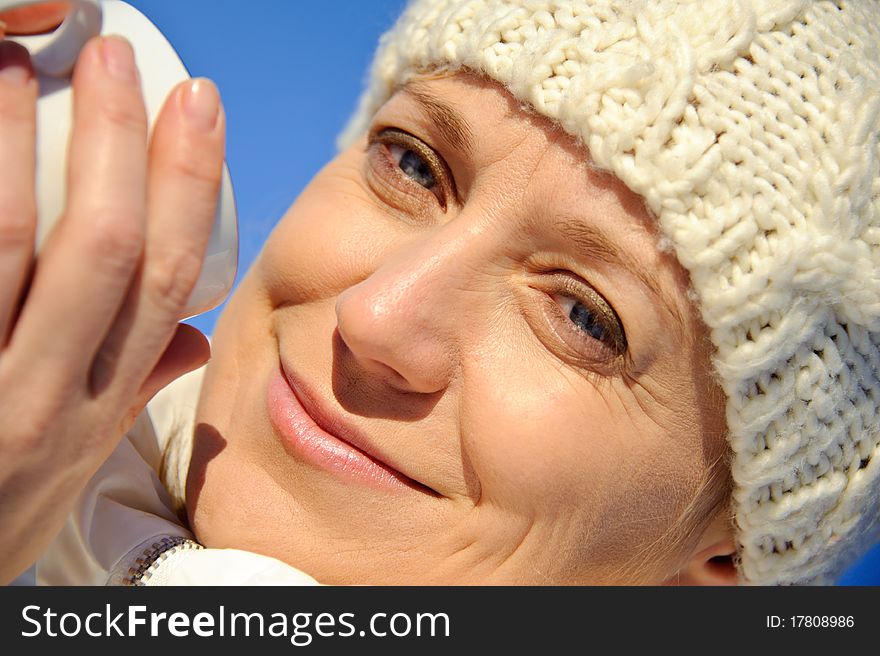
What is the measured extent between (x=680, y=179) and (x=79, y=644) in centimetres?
71

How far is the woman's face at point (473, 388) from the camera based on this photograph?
0.85 m

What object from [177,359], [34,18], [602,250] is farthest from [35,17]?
[602,250]

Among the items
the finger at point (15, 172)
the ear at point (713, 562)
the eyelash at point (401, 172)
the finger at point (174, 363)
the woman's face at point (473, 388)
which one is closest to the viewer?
the finger at point (15, 172)

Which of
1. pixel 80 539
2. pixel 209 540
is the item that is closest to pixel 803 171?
pixel 209 540

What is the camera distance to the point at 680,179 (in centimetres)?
81

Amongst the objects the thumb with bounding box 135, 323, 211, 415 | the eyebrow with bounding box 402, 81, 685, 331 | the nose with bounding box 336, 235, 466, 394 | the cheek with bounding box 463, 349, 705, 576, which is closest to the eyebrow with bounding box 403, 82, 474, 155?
the eyebrow with bounding box 402, 81, 685, 331

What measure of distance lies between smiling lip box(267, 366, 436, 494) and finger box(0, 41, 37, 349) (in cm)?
33

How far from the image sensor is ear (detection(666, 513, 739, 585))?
1091mm

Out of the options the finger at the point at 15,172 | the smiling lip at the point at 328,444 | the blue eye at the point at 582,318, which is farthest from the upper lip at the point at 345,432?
the finger at the point at 15,172

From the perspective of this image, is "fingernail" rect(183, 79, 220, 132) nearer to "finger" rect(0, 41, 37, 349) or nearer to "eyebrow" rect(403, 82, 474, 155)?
"finger" rect(0, 41, 37, 349)

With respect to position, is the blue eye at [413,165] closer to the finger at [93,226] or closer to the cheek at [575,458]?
the cheek at [575,458]

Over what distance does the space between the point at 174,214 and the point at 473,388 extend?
0.35 metres

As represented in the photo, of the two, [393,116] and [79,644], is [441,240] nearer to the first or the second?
[393,116]

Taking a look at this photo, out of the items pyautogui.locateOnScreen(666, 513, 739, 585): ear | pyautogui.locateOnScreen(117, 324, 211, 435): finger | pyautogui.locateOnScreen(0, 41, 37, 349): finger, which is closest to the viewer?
pyautogui.locateOnScreen(0, 41, 37, 349): finger
